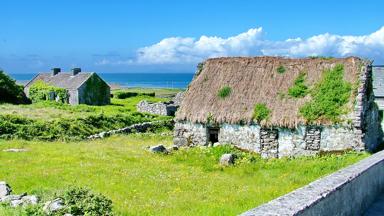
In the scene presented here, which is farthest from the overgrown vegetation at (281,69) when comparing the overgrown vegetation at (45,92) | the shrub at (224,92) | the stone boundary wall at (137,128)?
the overgrown vegetation at (45,92)

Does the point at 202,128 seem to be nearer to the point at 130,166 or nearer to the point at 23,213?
the point at 130,166

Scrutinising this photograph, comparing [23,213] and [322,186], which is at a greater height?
[322,186]

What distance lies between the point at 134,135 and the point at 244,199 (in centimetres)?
2504

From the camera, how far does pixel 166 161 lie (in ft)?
88.0

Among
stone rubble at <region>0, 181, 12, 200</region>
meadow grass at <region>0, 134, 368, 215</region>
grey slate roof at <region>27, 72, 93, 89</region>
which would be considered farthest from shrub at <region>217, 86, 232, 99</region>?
grey slate roof at <region>27, 72, 93, 89</region>

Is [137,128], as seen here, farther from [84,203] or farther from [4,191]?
[84,203]

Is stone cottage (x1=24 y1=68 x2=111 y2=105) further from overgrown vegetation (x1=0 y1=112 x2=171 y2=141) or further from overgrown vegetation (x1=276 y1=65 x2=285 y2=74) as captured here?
overgrown vegetation (x1=276 y1=65 x2=285 y2=74)

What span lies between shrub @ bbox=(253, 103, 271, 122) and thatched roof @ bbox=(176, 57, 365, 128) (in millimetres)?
243

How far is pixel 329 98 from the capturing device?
2870 cm

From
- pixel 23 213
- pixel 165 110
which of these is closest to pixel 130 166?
pixel 23 213

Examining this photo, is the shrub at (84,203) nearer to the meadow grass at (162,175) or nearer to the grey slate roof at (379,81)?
the meadow grass at (162,175)

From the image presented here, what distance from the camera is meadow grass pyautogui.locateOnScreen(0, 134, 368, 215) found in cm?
1652

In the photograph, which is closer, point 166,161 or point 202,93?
point 166,161

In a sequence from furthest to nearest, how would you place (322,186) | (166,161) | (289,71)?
(289,71)
(166,161)
(322,186)
